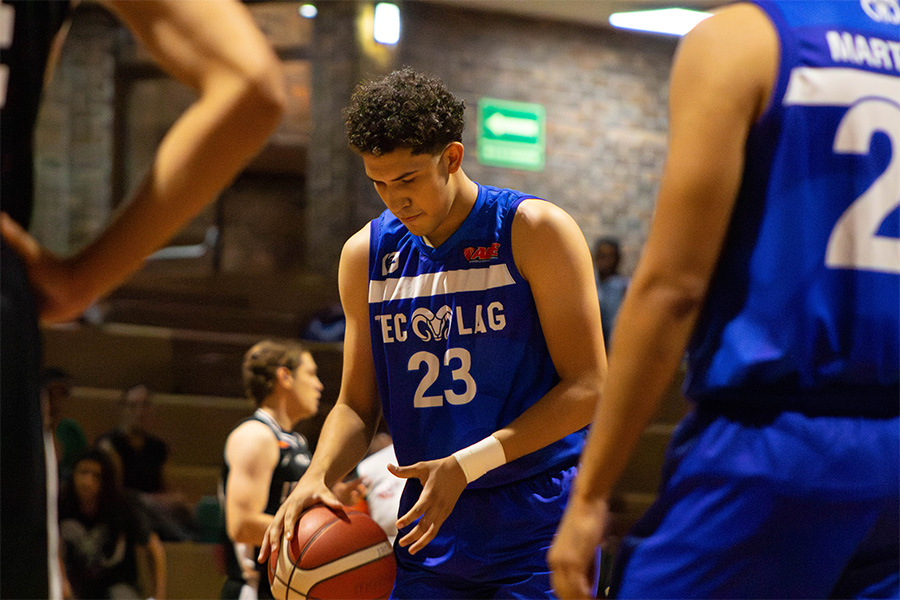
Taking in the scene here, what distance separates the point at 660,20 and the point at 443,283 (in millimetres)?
9829

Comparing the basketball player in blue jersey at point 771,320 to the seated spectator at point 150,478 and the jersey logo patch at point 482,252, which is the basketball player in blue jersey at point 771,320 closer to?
the jersey logo patch at point 482,252

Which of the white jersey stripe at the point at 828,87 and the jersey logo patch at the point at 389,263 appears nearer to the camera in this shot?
the white jersey stripe at the point at 828,87

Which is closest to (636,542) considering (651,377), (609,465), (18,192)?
(609,465)

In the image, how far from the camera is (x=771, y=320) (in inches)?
54.4

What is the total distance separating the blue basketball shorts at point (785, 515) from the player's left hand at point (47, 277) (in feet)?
3.05

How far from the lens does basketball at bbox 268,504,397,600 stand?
7.84ft

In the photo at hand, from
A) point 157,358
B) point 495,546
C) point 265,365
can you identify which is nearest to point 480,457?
point 495,546

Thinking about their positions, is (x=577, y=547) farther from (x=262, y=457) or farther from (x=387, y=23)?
(x=387, y=23)

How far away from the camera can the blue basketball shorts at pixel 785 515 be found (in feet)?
4.32

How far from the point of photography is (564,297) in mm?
2256

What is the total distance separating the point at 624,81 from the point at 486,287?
9765 mm

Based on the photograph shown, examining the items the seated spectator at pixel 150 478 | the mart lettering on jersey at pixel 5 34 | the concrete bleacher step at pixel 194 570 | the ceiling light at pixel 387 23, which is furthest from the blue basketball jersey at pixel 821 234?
the ceiling light at pixel 387 23

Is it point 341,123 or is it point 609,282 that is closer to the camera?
point 609,282

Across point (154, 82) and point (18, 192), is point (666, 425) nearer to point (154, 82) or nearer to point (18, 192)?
point (154, 82)
